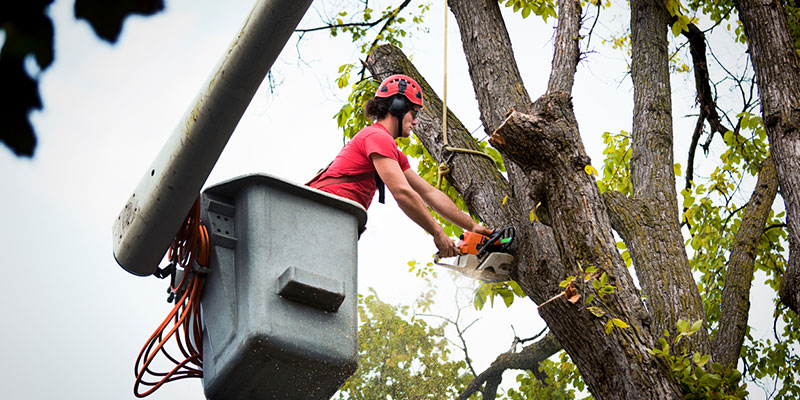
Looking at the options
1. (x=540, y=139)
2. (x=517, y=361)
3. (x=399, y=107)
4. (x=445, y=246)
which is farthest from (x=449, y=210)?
(x=517, y=361)

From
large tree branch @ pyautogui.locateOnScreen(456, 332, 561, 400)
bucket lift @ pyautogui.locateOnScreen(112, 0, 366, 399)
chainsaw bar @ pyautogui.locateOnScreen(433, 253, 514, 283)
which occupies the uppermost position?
large tree branch @ pyautogui.locateOnScreen(456, 332, 561, 400)

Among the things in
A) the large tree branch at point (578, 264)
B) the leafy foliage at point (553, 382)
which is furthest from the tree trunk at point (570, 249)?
the leafy foliage at point (553, 382)

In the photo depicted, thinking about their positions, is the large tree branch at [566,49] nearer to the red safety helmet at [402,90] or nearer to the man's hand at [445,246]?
Answer: the red safety helmet at [402,90]

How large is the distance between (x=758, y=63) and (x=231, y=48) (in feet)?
13.0

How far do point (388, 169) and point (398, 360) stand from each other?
24.8ft

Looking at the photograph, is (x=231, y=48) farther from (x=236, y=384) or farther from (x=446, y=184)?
(x=446, y=184)

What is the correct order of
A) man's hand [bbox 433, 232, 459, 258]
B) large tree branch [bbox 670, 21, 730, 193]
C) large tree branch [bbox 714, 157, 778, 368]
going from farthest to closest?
large tree branch [bbox 670, 21, 730, 193], large tree branch [bbox 714, 157, 778, 368], man's hand [bbox 433, 232, 459, 258]

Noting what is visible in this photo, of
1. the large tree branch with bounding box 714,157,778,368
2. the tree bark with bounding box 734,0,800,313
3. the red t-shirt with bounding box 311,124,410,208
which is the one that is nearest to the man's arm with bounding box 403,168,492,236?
the red t-shirt with bounding box 311,124,410,208

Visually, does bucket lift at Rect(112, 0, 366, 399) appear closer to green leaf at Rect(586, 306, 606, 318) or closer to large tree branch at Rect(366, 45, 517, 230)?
green leaf at Rect(586, 306, 606, 318)

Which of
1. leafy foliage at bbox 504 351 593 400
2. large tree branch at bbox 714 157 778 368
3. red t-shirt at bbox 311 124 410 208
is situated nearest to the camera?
red t-shirt at bbox 311 124 410 208

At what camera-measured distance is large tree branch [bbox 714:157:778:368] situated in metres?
4.93

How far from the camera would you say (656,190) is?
514 cm

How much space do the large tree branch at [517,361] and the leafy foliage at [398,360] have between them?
94 cm

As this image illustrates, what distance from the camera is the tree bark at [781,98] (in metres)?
4.57
